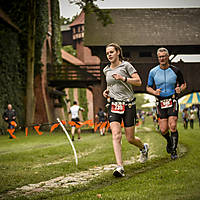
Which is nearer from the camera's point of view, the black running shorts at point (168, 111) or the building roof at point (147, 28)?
the black running shorts at point (168, 111)

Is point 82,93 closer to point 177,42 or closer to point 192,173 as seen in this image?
point 177,42

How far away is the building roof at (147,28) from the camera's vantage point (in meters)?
26.1

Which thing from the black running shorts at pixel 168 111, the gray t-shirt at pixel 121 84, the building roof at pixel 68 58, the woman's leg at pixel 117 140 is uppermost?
the building roof at pixel 68 58

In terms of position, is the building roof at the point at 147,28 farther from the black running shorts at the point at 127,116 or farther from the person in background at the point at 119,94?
the black running shorts at the point at 127,116

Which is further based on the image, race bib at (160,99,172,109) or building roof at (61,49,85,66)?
building roof at (61,49,85,66)

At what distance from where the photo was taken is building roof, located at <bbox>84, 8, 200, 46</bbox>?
26.1 metres

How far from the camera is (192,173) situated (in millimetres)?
4809

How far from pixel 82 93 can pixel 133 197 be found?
39949 millimetres

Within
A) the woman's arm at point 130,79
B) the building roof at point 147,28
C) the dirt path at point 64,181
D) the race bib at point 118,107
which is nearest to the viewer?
the dirt path at point 64,181

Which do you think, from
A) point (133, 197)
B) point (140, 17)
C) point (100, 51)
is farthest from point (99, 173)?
point (140, 17)

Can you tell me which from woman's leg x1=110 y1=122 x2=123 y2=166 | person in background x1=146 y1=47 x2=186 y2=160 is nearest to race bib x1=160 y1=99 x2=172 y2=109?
person in background x1=146 y1=47 x2=186 y2=160

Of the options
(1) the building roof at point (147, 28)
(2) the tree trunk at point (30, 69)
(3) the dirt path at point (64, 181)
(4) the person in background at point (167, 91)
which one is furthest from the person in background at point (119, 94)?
(1) the building roof at point (147, 28)

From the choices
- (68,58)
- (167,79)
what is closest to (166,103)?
(167,79)

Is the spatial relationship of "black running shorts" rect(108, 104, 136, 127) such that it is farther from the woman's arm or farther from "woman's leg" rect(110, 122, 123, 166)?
the woman's arm
